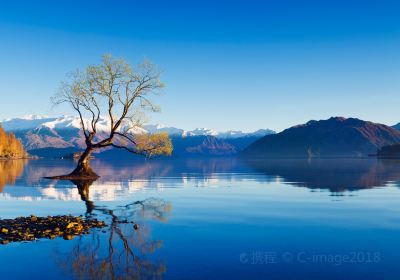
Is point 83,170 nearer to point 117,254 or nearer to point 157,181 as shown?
point 157,181

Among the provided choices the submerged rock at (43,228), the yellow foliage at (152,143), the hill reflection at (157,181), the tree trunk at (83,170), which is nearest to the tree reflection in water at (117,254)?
the submerged rock at (43,228)

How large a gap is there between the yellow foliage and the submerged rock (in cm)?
4825

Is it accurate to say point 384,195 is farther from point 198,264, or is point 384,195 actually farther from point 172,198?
point 198,264

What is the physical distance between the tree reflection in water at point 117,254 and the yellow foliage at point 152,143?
46.1 metres

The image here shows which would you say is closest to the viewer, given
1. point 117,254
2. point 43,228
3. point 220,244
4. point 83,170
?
point 117,254

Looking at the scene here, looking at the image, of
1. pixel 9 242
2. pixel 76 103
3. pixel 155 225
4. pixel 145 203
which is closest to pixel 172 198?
pixel 145 203

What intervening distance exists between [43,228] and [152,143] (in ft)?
172

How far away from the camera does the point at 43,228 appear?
87.2ft

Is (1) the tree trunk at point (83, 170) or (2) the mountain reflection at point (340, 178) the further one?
(1) the tree trunk at point (83, 170)

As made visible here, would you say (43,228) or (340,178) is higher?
(340,178)

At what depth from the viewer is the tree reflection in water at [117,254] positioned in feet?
59.4

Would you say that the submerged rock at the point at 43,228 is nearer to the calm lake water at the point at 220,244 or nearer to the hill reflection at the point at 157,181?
the calm lake water at the point at 220,244

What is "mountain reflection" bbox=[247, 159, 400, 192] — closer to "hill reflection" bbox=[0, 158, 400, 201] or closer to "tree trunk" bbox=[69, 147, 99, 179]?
"hill reflection" bbox=[0, 158, 400, 201]

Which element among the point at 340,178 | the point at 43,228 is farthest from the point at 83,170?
the point at 43,228
